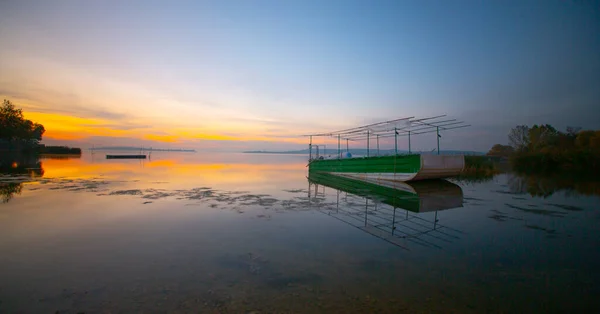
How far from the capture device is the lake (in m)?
4.19

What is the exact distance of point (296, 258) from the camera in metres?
5.97

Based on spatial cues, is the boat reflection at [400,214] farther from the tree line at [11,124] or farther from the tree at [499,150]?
the tree line at [11,124]

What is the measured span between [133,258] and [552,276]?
309 inches

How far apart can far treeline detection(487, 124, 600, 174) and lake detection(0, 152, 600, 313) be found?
2912 centimetres

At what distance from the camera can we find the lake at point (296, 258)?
419 cm

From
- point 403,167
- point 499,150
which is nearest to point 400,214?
point 403,167

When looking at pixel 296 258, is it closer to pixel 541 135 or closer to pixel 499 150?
pixel 541 135

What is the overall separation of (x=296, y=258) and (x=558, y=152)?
144 feet

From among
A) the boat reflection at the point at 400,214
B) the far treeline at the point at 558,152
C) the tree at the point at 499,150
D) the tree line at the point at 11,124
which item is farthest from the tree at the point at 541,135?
the tree line at the point at 11,124

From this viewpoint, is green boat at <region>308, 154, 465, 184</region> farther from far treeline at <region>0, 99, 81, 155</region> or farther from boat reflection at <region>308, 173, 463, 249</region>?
far treeline at <region>0, 99, 81, 155</region>

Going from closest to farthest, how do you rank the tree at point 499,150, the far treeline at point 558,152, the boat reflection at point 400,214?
1. the boat reflection at point 400,214
2. the far treeline at point 558,152
3. the tree at point 499,150

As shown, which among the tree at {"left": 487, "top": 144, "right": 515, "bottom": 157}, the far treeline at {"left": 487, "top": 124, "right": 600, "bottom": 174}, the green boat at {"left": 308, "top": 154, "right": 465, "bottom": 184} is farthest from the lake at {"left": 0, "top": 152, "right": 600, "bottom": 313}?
the tree at {"left": 487, "top": 144, "right": 515, "bottom": 157}

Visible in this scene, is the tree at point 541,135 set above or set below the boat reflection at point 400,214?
above

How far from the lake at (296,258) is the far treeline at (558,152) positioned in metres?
29.1
